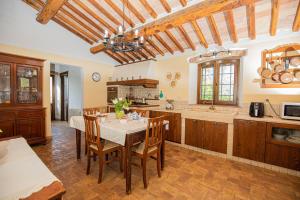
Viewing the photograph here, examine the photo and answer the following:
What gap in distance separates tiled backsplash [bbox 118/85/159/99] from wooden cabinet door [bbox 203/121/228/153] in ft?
7.07

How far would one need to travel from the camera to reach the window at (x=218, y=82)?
3617 mm

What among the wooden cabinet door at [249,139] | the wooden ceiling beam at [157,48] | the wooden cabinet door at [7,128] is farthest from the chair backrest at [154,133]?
the wooden cabinet door at [7,128]

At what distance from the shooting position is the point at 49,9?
332cm

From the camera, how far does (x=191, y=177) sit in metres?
2.34

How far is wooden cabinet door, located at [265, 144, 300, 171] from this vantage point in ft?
8.00

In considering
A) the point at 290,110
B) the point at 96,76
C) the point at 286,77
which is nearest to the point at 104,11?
the point at 96,76

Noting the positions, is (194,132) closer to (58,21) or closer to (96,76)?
(96,76)

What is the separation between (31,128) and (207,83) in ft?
14.9

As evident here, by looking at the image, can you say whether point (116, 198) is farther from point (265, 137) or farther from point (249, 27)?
point (249, 27)

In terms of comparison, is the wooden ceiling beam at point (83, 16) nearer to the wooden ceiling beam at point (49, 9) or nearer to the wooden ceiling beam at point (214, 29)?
the wooden ceiling beam at point (49, 9)

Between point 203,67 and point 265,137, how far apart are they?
2232mm

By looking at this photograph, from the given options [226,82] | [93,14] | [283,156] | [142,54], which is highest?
[93,14]

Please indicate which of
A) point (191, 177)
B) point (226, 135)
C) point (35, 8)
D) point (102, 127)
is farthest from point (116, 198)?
point (35, 8)

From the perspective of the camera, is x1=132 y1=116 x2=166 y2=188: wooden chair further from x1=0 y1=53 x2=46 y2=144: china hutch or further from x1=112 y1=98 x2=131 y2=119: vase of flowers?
x1=0 y1=53 x2=46 y2=144: china hutch
